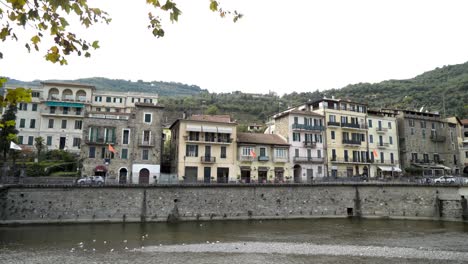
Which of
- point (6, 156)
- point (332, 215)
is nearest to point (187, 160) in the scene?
point (332, 215)

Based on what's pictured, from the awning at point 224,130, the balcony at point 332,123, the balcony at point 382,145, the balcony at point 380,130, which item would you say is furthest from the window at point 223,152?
the balcony at point 380,130

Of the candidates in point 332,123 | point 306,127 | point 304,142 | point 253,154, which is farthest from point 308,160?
point 253,154

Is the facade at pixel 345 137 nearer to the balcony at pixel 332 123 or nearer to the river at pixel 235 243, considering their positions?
the balcony at pixel 332 123

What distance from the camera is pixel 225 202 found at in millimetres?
34844

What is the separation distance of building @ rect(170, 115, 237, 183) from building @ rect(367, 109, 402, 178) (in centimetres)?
2427

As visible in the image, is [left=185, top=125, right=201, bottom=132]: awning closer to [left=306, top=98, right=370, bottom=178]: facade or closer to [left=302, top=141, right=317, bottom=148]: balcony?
[left=302, top=141, right=317, bottom=148]: balcony

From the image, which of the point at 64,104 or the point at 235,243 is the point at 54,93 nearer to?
the point at 64,104

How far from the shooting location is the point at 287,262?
57.6 feet

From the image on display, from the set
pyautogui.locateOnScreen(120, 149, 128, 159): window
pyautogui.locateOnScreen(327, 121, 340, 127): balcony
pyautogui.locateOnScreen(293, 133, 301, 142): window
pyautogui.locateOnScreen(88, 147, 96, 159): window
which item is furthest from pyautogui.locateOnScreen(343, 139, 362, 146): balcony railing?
pyautogui.locateOnScreen(88, 147, 96, 159): window

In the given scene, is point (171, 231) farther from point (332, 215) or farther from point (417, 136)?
point (417, 136)

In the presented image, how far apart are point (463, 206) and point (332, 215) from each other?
46.3 ft

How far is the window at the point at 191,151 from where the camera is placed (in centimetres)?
4197

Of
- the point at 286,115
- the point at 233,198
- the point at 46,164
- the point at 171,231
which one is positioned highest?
the point at 286,115

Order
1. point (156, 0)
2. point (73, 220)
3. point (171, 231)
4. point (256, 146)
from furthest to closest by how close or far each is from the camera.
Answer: point (256, 146)
point (73, 220)
point (171, 231)
point (156, 0)
